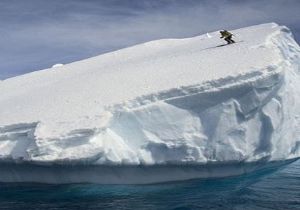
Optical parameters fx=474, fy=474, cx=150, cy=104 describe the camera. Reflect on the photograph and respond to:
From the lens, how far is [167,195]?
868 cm

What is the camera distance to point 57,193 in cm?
923

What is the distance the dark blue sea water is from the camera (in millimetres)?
8109

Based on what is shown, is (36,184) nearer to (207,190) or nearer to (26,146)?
(26,146)

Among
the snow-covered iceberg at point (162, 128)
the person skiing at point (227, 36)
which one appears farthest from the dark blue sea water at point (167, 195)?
the person skiing at point (227, 36)

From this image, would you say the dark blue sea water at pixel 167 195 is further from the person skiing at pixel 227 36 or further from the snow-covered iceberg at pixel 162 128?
the person skiing at pixel 227 36

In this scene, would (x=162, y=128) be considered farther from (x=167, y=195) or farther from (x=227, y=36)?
(x=227, y=36)

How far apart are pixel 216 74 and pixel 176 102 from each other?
1.02 metres

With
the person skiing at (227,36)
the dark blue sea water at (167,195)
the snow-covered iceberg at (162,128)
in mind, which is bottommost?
the dark blue sea water at (167,195)

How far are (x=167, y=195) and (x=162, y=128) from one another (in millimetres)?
1250

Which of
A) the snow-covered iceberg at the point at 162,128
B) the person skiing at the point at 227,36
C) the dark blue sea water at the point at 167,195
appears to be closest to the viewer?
the dark blue sea water at the point at 167,195

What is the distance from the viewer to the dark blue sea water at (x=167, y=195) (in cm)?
811

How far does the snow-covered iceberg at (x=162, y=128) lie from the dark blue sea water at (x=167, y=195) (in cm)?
21

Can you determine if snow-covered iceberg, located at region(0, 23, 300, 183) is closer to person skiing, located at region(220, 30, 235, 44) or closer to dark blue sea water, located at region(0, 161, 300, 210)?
dark blue sea water, located at region(0, 161, 300, 210)

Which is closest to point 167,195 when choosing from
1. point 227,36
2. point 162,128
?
point 162,128
